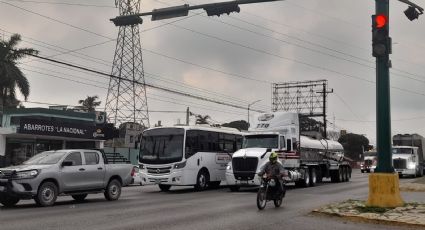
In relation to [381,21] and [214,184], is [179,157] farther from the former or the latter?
[381,21]

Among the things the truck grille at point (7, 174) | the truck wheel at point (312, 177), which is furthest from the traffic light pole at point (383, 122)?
the truck wheel at point (312, 177)

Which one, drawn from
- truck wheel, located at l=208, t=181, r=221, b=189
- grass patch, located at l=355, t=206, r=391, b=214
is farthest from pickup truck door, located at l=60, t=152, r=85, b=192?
truck wheel, located at l=208, t=181, r=221, b=189

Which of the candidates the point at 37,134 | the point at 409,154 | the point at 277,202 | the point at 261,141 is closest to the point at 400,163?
the point at 409,154

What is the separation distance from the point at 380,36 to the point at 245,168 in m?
11.0

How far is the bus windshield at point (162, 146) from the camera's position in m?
23.8

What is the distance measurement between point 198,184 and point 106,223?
1293 centimetres

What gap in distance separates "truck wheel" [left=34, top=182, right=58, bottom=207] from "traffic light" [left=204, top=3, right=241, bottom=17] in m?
7.12

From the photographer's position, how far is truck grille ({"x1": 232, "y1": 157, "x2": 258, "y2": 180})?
23141 mm

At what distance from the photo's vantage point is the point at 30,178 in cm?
1567

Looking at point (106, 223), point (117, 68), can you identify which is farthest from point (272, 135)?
point (117, 68)

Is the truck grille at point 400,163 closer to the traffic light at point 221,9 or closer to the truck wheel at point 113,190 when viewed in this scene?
the truck wheel at point 113,190

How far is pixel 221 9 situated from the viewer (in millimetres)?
15625

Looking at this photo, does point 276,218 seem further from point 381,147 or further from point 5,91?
point 5,91

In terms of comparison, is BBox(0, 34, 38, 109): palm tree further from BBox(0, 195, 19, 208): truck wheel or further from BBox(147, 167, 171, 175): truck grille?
BBox(0, 195, 19, 208): truck wheel
